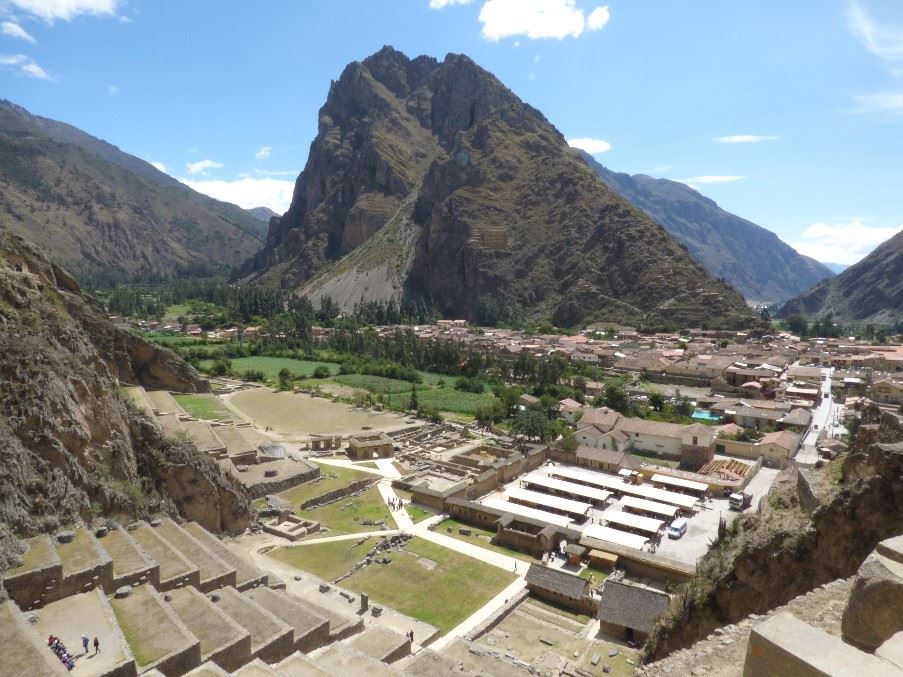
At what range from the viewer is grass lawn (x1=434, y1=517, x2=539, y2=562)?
3102 centimetres

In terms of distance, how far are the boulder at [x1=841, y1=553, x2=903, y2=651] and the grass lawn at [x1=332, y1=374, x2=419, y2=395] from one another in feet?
A: 219

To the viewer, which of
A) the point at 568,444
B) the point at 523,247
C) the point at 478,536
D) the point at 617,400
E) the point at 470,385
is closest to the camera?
the point at 478,536

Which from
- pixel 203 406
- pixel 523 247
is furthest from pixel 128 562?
pixel 523 247

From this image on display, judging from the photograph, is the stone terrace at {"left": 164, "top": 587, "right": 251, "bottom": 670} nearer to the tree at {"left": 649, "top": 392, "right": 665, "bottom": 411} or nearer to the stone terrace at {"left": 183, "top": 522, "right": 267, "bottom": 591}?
the stone terrace at {"left": 183, "top": 522, "right": 267, "bottom": 591}

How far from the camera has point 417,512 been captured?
3638 centimetres

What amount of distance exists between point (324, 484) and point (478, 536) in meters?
13.0

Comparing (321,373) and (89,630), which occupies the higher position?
(89,630)

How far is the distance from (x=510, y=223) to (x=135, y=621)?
157747mm

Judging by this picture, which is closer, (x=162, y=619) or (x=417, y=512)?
(x=162, y=619)

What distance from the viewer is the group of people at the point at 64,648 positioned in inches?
552

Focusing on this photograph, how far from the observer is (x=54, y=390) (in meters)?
23.7

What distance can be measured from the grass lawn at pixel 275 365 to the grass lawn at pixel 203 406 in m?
22.2

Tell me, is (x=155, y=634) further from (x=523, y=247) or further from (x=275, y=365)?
(x=523, y=247)

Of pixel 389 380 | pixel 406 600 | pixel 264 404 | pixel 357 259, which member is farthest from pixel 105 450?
pixel 357 259
